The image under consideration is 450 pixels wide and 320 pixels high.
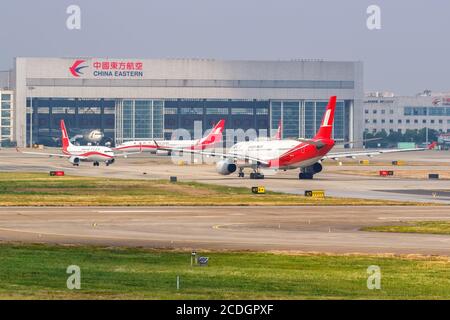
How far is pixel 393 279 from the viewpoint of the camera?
44.4 m

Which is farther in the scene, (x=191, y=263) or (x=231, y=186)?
(x=231, y=186)

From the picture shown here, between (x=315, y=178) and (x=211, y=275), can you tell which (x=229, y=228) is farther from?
(x=315, y=178)

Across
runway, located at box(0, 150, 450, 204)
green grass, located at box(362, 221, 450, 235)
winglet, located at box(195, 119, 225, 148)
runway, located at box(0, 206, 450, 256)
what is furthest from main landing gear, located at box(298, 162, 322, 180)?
winglet, located at box(195, 119, 225, 148)

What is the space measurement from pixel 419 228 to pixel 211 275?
24.7 m

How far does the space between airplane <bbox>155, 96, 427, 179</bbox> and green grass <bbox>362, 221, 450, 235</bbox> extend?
1862 inches

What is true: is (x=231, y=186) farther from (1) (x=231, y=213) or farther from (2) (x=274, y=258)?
(2) (x=274, y=258)

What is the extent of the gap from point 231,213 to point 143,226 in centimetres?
1161

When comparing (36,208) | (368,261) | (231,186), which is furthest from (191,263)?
(231,186)

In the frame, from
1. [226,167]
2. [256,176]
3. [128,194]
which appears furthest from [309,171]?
[128,194]

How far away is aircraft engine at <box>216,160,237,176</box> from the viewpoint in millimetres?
122562
